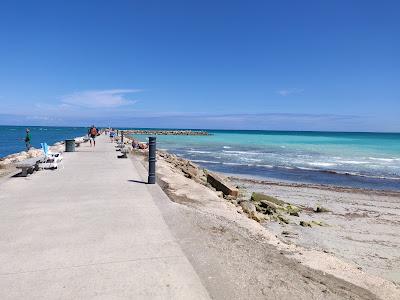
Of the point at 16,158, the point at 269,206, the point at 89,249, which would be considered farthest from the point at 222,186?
the point at 16,158

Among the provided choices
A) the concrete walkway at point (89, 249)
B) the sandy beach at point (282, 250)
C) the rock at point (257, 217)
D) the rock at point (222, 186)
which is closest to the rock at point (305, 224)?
the sandy beach at point (282, 250)

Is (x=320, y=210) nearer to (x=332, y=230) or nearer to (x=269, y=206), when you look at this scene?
(x=269, y=206)

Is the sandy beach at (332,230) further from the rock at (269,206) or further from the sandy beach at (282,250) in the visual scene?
the rock at (269,206)

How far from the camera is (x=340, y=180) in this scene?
22875mm

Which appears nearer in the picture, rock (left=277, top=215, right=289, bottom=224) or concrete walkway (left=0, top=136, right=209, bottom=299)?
concrete walkway (left=0, top=136, right=209, bottom=299)

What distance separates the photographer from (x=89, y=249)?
4.97 m

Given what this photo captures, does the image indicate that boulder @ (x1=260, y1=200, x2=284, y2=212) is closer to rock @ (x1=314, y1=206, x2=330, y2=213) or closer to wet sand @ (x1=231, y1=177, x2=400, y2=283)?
wet sand @ (x1=231, y1=177, x2=400, y2=283)

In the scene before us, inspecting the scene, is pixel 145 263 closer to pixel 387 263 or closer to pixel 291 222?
pixel 387 263

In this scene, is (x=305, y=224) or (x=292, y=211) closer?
(x=305, y=224)

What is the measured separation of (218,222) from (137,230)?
1.44 meters

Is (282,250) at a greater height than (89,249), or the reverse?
(89,249)

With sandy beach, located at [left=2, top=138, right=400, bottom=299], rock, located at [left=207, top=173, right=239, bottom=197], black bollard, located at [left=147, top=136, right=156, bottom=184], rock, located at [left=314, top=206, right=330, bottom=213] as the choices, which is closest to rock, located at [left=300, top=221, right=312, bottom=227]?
sandy beach, located at [left=2, top=138, right=400, bottom=299]

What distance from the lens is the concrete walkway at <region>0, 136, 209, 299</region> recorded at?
152 inches

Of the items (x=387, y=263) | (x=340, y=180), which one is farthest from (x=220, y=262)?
(x=340, y=180)
